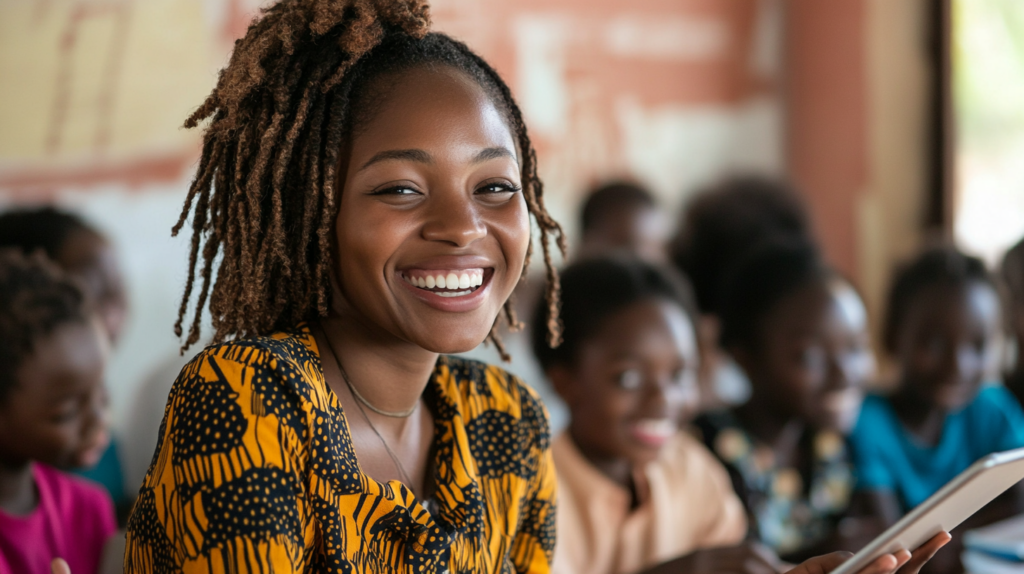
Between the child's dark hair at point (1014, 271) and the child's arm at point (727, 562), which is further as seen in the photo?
the child's dark hair at point (1014, 271)

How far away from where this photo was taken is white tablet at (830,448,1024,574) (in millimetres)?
894

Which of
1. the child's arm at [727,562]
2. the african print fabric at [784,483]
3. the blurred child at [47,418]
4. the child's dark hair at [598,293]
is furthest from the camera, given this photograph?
the african print fabric at [784,483]

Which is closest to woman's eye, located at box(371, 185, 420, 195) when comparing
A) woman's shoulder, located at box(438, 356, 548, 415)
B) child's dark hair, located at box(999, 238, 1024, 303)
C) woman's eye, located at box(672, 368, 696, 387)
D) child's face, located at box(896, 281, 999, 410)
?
woman's shoulder, located at box(438, 356, 548, 415)

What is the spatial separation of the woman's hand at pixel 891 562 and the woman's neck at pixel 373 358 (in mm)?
449

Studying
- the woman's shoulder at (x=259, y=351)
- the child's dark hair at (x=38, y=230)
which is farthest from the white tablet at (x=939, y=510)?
the child's dark hair at (x=38, y=230)

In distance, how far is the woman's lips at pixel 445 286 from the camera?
3.03 feet

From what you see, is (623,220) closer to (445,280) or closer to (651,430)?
(651,430)

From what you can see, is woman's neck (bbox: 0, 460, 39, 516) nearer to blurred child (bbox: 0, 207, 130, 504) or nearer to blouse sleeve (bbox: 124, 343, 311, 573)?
blouse sleeve (bbox: 124, 343, 311, 573)

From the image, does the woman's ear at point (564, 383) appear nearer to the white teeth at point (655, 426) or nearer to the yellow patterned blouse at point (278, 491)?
the white teeth at point (655, 426)

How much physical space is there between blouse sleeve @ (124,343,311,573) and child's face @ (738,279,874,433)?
144cm

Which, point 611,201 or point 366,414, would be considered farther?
point 611,201

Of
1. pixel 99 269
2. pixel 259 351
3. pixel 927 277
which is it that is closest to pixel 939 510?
pixel 259 351

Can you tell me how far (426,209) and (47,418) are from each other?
82cm

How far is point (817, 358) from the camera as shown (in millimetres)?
2057
